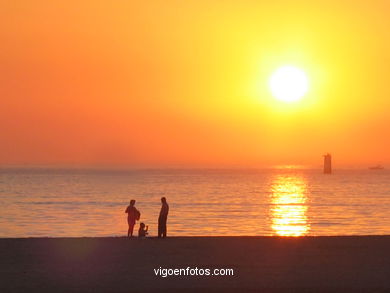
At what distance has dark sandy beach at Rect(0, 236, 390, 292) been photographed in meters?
19.6

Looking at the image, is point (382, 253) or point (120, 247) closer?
point (382, 253)

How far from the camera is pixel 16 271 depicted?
72.7 feet

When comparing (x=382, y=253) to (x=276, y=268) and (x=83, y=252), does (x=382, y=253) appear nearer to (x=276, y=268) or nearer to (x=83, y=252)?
(x=276, y=268)

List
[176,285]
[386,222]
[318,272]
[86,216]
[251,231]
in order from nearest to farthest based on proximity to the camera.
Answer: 1. [176,285]
2. [318,272]
3. [251,231]
4. [386,222]
5. [86,216]

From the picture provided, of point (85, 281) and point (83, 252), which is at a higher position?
point (83, 252)

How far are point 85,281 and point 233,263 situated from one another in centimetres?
510

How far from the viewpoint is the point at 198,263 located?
23734mm

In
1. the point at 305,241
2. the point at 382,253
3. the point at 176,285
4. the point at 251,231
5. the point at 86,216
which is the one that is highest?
the point at 86,216

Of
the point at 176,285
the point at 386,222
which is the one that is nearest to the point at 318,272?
the point at 176,285

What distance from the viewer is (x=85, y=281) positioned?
20.4 m

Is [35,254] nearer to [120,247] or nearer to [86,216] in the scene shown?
[120,247]

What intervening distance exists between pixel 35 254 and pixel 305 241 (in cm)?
996

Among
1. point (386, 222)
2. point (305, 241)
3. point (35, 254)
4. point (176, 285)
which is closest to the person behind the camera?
point (176, 285)

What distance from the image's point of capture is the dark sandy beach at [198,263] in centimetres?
1964
